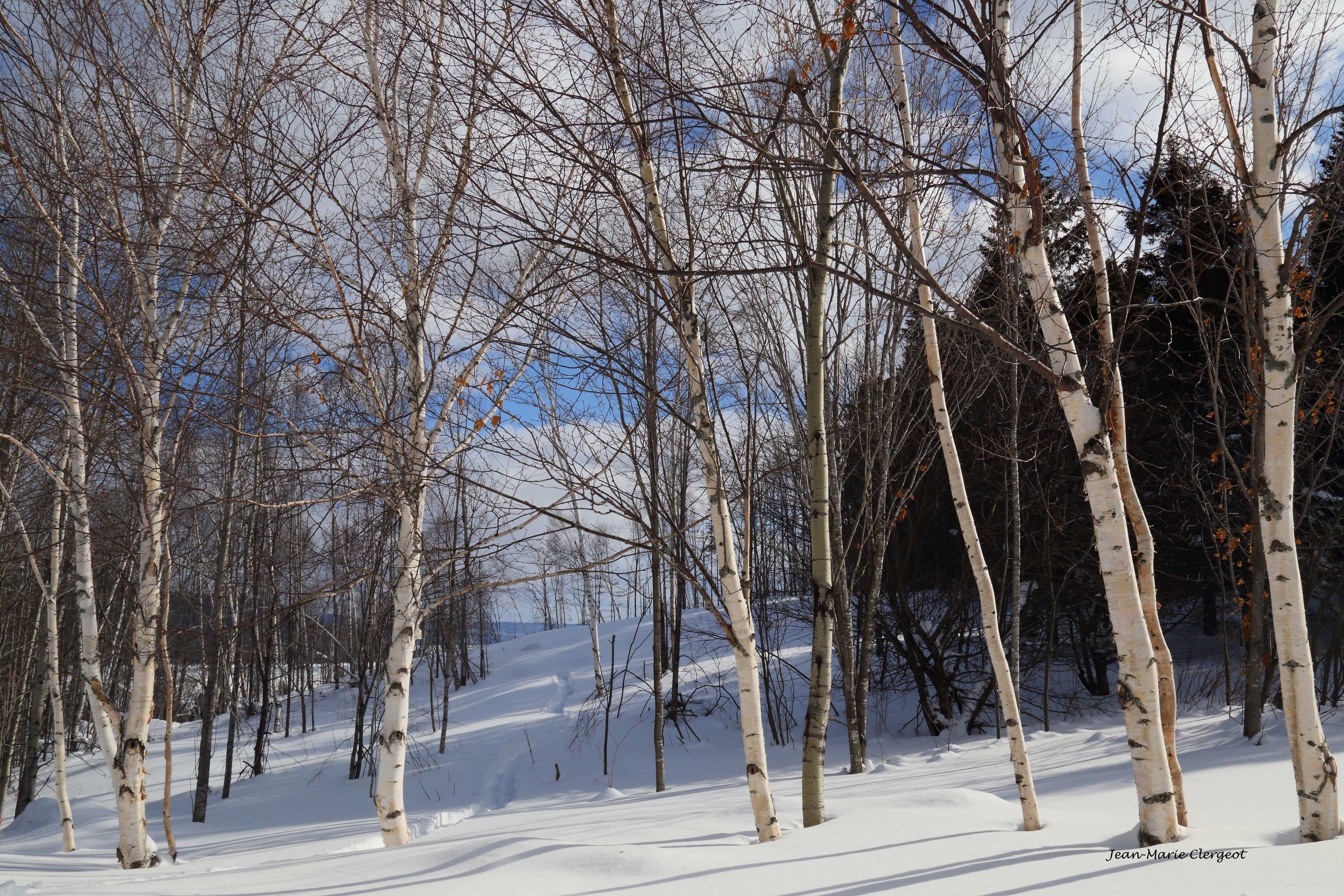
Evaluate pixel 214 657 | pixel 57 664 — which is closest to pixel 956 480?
pixel 214 657

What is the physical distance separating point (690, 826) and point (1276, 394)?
14.1ft

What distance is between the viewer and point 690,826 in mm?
5023

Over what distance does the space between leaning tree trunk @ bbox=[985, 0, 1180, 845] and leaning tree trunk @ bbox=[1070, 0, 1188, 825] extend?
89 cm

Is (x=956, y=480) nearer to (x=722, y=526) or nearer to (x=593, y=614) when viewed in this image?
(x=722, y=526)

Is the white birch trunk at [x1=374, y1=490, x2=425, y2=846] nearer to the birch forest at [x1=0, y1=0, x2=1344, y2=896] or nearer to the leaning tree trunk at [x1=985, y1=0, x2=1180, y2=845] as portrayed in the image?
the birch forest at [x1=0, y1=0, x2=1344, y2=896]

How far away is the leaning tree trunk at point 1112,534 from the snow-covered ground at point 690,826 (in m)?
0.27

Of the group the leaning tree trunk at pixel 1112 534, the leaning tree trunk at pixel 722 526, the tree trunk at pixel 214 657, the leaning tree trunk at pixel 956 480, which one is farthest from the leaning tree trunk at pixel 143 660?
the leaning tree trunk at pixel 1112 534

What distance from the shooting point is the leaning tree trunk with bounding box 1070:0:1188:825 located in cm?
417

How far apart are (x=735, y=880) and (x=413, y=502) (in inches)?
125

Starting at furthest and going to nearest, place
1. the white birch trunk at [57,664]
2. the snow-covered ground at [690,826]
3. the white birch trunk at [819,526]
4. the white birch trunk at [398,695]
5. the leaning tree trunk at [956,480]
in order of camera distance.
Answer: the white birch trunk at [57,664] → the white birch trunk at [398,695] → the leaning tree trunk at [956,480] → the white birch trunk at [819,526] → the snow-covered ground at [690,826]

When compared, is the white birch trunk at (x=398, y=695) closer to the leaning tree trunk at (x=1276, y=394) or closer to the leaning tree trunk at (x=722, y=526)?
the leaning tree trunk at (x=722, y=526)

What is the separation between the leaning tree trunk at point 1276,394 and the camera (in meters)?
3.48

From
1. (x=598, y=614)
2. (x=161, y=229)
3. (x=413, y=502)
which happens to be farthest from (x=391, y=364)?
(x=598, y=614)

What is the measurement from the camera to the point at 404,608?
18.2 feet
